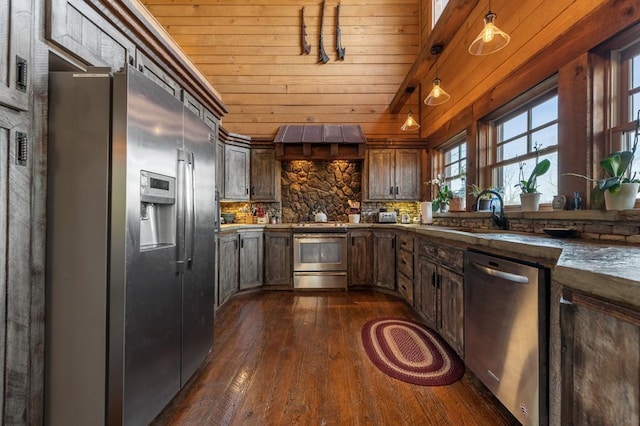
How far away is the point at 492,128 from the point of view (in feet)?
9.11

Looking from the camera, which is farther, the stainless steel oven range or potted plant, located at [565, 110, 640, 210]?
the stainless steel oven range

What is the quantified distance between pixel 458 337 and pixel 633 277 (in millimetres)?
1569

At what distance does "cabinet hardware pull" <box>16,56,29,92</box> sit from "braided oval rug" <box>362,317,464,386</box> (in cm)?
253

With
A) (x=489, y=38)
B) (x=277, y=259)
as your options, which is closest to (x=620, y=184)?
(x=489, y=38)

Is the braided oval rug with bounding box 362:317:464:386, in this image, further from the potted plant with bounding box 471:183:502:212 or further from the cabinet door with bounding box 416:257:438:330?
the potted plant with bounding box 471:183:502:212

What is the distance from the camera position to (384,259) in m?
3.78

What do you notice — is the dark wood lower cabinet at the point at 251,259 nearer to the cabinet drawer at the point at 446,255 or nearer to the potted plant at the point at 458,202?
the cabinet drawer at the point at 446,255

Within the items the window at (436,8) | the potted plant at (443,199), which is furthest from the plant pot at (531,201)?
the window at (436,8)

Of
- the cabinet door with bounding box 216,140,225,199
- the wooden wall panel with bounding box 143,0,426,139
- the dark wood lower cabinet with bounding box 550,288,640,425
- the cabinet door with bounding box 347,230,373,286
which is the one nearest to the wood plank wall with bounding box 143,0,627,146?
the wooden wall panel with bounding box 143,0,426,139

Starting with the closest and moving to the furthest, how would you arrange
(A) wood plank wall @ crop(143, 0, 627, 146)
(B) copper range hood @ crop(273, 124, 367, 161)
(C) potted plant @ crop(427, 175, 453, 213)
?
(C) potted plant @ crop(427, 175, 453, 213), (B) copper range hood @ crop(273, 124, 367, 161), (A) wood plank wall @ crop(143, 0, 627, 146)

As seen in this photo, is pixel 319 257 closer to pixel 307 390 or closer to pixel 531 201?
pixel 307 390

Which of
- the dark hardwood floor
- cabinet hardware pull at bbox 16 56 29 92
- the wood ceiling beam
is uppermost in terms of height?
the wood ceiling beam

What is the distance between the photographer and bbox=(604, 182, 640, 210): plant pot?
138 cm

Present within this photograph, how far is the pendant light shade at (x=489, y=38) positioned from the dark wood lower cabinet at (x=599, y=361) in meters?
1.85
